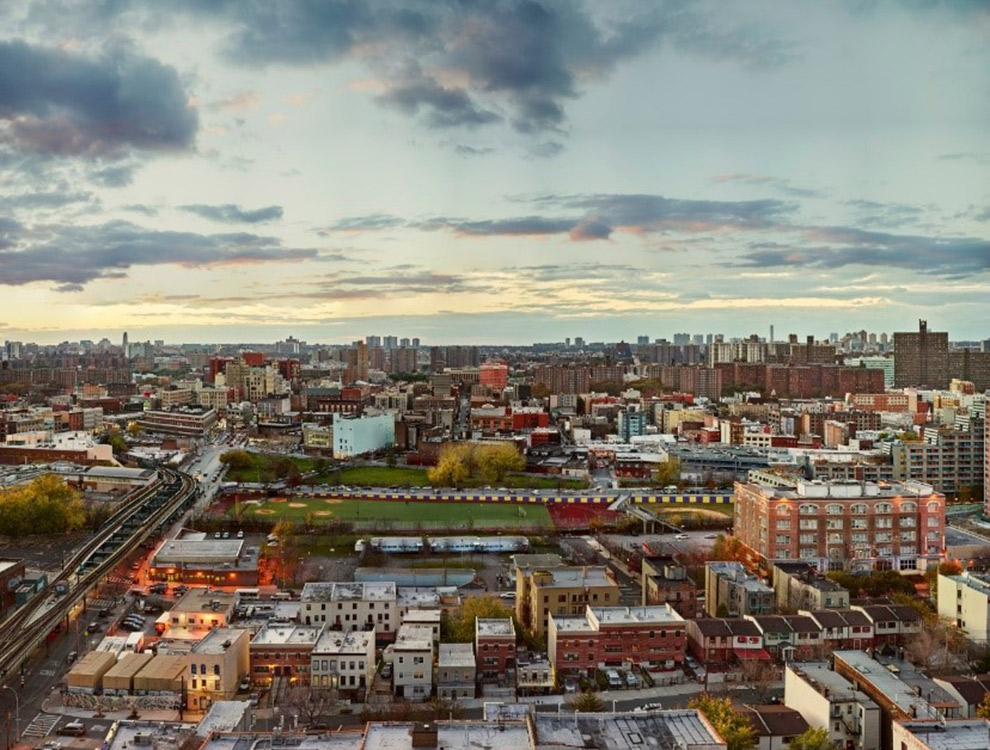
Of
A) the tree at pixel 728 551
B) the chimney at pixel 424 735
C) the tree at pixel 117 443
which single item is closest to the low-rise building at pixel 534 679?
the chimney at pixel 424 735

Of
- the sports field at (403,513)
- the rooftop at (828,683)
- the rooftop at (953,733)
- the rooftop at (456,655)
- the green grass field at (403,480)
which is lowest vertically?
the sports field at (403,513)

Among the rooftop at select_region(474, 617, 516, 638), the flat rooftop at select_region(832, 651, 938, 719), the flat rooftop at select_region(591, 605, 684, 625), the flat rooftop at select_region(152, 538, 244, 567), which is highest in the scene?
the flat rooftop at select_region(591, 605, 684, 625)

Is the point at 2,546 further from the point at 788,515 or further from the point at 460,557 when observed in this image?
the point at 788,515

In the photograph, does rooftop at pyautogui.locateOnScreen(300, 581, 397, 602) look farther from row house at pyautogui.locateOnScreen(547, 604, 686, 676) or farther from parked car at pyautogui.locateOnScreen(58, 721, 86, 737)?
Answer: parked car at pyautogui.locateOnScreen(58, 721, 86, 737)

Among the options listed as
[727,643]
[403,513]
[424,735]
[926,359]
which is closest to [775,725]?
[727,643]

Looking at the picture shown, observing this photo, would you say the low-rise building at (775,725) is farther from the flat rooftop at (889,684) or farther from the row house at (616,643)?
the row house at (616,643)

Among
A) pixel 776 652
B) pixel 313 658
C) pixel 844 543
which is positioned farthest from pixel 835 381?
pixel 313 658

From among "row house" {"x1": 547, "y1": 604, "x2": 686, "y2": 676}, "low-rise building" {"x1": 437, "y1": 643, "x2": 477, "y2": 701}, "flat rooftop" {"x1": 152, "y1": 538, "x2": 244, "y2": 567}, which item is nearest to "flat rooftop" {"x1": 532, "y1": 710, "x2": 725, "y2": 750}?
"low-rise building" {"x1": 437, "y1": 643, "x2": 477, "y2": 701}
